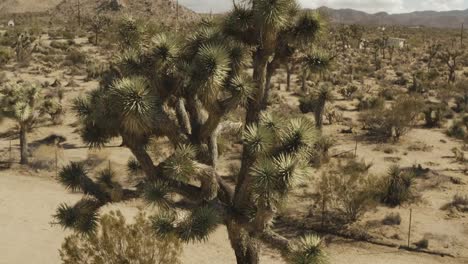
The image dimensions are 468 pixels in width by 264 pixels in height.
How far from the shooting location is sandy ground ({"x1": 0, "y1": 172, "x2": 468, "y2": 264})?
11086 millimetres

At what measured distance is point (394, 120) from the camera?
2086 centimetres

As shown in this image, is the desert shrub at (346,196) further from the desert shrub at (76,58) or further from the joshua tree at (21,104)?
the desert shrub at (76,58)

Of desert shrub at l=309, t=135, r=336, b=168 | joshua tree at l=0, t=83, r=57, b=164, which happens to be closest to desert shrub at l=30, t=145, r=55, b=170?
joshua tree at l=0, t=83, r=57, b=164

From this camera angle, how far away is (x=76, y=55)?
3662 cm

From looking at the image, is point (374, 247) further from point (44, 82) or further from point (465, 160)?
point (44, 82)

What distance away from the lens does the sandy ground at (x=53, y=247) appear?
11.1 meters

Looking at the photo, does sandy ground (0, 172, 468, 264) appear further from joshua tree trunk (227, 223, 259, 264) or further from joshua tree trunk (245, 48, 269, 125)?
joshua tree trunk (245, 48, 269, 125)

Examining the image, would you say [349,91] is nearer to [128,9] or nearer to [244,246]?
[244,246]

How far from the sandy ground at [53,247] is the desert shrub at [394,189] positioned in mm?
2741

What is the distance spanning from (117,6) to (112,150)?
68.8 meters

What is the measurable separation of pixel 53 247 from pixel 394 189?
942 cm

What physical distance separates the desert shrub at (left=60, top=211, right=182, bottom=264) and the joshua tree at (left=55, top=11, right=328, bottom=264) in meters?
0.31

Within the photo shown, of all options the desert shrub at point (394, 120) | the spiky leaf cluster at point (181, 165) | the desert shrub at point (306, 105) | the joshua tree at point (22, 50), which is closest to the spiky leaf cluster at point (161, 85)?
the spiky leaf cluster at point (181, 165)

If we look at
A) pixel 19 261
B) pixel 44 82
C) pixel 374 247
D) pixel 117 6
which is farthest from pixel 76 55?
pixel 117 6
